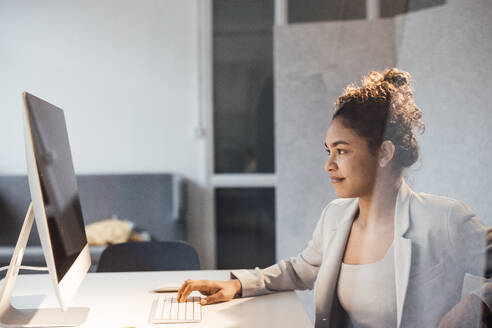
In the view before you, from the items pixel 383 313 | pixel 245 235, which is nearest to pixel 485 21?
pixel 383 313

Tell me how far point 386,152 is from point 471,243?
24cm

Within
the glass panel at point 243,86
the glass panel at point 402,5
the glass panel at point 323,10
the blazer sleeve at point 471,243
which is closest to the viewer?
the blazer sleeve at point 471,243

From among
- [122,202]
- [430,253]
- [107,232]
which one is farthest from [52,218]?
[122,202]

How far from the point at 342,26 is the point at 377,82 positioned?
860 mm

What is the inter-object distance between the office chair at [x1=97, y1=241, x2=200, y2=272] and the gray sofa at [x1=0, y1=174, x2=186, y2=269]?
5 centimetres

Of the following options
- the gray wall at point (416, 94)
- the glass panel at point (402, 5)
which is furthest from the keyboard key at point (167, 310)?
the glass panel at point (402, 5)

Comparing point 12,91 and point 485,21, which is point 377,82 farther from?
point 12,91

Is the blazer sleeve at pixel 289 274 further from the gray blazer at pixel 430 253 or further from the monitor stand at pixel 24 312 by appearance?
the monitor stand at pixel 24 312

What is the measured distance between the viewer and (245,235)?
6.41 feet

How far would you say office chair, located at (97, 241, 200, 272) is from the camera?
141 centimetres

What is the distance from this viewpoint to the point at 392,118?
2.72 feet

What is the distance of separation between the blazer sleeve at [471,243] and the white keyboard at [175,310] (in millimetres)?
594

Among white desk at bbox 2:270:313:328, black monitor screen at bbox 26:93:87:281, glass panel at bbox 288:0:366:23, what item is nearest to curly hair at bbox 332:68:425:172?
white desk at bbox 2:270:313:328

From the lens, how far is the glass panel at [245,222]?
1.78 metres
